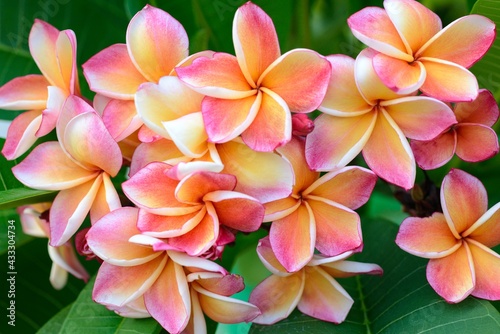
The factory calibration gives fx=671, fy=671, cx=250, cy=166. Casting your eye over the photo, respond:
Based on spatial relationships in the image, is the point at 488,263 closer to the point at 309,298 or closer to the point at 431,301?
the point at 431,301

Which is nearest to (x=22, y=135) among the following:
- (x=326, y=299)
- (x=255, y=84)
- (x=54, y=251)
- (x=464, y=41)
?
(x=54, y=251)

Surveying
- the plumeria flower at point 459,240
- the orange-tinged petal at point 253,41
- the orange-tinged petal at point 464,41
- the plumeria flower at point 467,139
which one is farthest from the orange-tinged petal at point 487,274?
the orange-tinged petal at point 253,41

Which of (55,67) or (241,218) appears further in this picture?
(55,67)

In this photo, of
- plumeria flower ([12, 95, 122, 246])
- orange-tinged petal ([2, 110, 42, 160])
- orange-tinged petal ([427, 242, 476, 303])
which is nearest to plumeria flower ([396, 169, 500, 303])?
orange-tinged petal ([427, 242, 476, 303])

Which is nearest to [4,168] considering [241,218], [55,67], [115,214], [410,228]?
[55,67]

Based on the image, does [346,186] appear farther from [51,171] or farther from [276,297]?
[51,171]

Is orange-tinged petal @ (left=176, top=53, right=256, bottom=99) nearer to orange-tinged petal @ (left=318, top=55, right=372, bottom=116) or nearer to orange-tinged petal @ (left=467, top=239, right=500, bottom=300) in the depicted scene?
orange-tinged petal @ (left=318, top=55, right=372, bottom=116)
